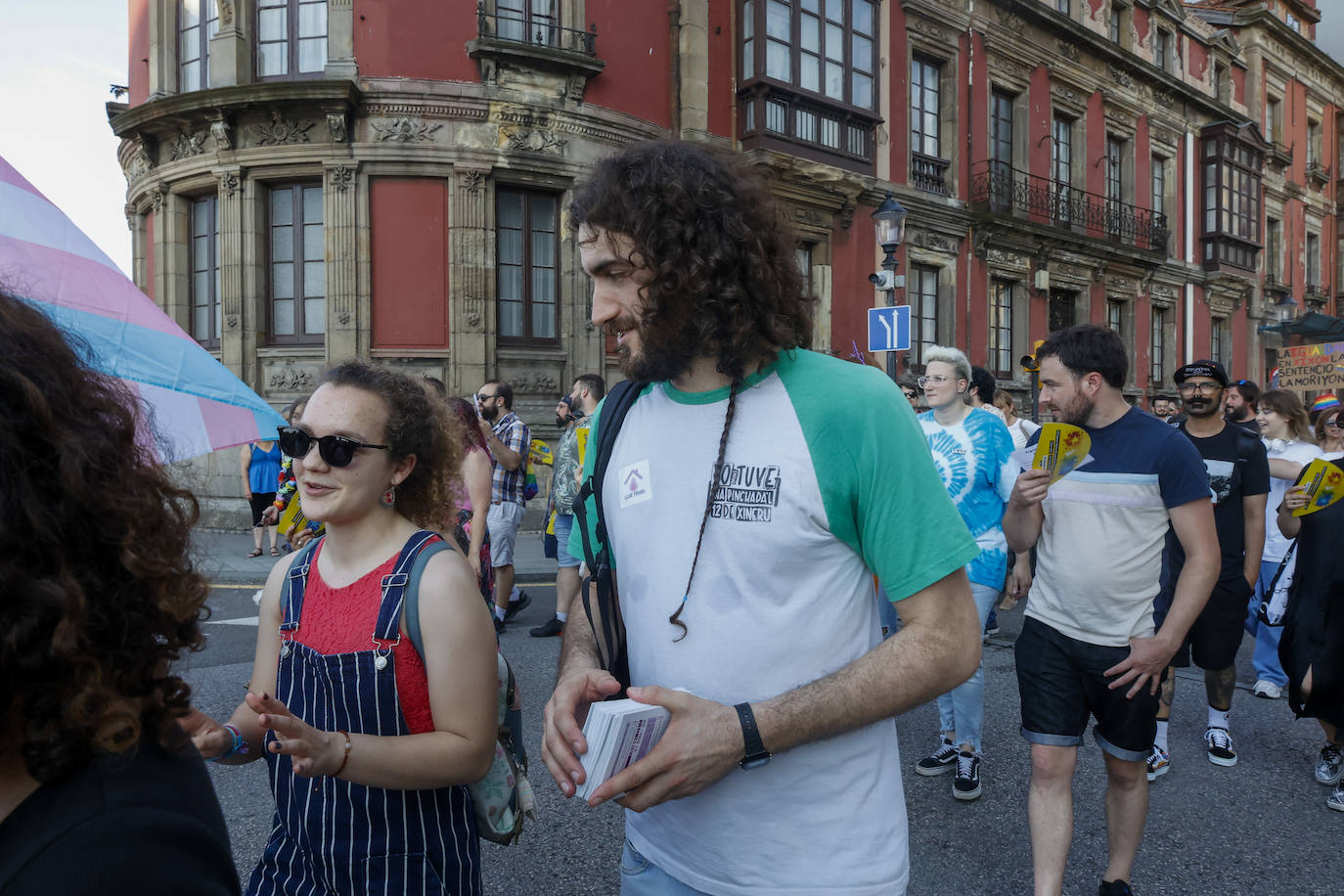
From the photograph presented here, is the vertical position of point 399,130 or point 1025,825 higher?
point 399,130

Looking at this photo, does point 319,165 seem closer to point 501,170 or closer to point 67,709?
point 501,170

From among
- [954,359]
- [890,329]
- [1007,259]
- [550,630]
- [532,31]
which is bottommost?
[550,630]

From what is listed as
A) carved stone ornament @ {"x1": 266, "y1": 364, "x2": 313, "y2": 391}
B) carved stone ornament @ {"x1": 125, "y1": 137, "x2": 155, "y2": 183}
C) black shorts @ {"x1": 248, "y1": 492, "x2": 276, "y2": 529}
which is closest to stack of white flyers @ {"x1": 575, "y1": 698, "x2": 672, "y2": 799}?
black shorts @ {"x1": 248, "y1": 492, "x2": 276, "y2": 529}

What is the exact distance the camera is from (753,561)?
1.59m

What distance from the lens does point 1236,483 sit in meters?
4.84

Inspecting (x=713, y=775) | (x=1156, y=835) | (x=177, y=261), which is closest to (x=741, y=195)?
(x=713, y=775)

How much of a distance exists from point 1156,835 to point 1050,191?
22.0 metres

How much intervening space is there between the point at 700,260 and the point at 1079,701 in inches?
95.9

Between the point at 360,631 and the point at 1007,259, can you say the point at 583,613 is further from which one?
the point at 1007,259

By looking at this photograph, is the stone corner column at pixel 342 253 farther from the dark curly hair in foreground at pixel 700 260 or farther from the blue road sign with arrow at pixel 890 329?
the dark curly hair in foreground at pixel 700 260

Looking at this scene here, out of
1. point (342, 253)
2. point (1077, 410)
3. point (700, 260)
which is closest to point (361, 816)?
point (700, 260)

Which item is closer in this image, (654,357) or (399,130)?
(654,357)

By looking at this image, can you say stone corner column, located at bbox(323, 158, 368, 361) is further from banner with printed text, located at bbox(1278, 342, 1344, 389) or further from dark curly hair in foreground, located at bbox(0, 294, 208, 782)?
banner with printed text, located at bbox(1278, 342, 1344, 389)

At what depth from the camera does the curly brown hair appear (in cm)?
232
